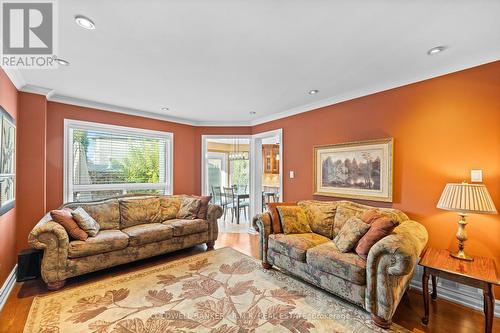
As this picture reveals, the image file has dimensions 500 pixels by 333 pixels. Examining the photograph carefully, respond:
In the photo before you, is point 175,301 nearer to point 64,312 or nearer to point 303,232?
point 64,312

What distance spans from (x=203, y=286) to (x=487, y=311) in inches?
104

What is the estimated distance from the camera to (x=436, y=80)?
2.62m

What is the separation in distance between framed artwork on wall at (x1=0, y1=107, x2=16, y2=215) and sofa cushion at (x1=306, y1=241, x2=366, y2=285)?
3.35 meters

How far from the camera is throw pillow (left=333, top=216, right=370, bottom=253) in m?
2.48

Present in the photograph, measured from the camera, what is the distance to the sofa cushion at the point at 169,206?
4076 mm

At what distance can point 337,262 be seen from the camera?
92.6 inches

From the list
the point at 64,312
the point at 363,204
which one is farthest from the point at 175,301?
the point at 363,204

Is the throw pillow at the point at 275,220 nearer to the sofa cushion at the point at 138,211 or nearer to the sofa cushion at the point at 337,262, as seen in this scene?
the sofa cushion at the point at 337,262

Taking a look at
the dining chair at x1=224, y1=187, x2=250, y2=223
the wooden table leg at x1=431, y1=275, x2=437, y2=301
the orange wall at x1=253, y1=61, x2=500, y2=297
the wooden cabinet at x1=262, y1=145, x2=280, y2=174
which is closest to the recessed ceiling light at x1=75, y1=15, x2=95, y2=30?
the orange wall at x1=253, y1=61, x2=500, y2=297

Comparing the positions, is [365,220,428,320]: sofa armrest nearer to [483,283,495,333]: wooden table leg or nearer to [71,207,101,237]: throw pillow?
[483,283,495,333]: wooden table leg

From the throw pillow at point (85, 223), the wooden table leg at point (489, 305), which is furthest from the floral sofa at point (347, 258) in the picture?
the throw pillow at point (85, 223)

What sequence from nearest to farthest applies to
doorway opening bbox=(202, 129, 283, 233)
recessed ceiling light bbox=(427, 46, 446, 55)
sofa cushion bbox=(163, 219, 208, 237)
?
recessed ceiling light bbox=(427, 46, 446, 55), sofa cushion bbox=(163, 219, 208, 237), doorway opening bbox=(202, 129, 283, 233)

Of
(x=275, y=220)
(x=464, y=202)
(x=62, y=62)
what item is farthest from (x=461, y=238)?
(x=62, y=62)

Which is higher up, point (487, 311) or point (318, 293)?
point (487, 311)
